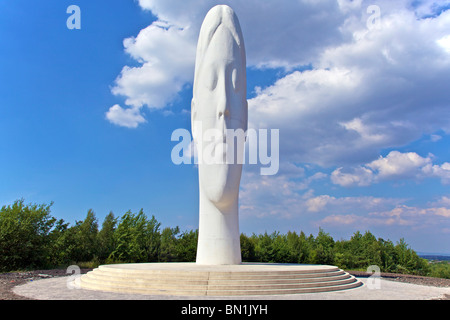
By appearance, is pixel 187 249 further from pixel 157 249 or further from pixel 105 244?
pixel 105 244

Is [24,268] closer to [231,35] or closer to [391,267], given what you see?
[231,35]

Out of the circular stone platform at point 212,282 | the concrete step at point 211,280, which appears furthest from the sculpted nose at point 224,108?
the concrete step at point 211,280

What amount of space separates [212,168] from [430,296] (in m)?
9.18

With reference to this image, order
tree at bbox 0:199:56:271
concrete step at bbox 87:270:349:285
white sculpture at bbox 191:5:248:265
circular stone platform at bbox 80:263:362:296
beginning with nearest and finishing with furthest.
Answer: circular stone platform at bbox 80:263:362:296, concrete step at bbox 87:270:349:285, white sculpture at bbox 191:5:248:265, tree at bbox 0:199:56:271

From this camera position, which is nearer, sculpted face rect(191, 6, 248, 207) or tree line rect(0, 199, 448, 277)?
sculpted face rect(191, 6, 248, 207)

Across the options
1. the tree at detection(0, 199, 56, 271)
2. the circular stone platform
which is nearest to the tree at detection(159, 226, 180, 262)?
the tree at detection(0, 199, 56, 271)

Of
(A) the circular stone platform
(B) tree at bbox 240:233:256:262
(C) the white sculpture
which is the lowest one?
(B) tree at bbox 240:233:256:262

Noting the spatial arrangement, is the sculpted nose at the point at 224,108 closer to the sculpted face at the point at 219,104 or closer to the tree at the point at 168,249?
the sculpted face at the point at 219,104

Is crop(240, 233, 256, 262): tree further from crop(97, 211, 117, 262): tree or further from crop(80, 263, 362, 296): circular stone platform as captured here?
crop(80, 263, 362, 296): circular stone platform

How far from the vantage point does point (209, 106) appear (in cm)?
1570

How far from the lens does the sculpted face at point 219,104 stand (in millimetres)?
15367

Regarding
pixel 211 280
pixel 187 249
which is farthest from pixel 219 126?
pixel 187 249

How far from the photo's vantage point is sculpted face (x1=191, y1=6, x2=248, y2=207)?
605 inches
